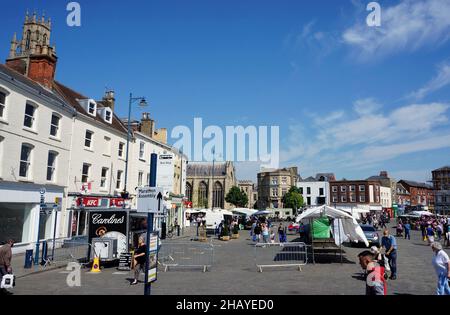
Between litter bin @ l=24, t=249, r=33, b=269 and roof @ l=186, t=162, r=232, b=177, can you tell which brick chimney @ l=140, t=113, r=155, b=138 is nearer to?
litter bin @ l=24, t=249, r=33, b=269

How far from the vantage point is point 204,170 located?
99812 mm

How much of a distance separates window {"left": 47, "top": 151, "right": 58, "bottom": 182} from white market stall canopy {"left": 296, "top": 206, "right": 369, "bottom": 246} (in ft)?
53.2

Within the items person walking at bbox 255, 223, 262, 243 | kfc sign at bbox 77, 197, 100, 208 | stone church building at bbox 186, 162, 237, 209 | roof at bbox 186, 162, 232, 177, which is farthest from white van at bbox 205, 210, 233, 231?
roof at bbox 186, 162, 232, 177

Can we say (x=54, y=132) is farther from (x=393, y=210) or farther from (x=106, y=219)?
(x=393, y=210)

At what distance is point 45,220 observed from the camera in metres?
22.1

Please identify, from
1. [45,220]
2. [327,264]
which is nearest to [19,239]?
[45,220]

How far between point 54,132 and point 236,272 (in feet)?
53.3

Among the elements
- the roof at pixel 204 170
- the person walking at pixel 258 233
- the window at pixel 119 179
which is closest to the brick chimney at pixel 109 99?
the window at pixel 119 179

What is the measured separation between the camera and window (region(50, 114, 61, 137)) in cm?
2270

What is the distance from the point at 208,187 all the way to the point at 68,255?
78271mm

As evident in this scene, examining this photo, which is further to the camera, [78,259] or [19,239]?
[19,239]

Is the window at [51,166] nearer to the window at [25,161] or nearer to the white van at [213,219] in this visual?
the window at [25,161]

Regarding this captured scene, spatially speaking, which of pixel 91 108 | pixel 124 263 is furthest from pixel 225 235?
pixel 91 108

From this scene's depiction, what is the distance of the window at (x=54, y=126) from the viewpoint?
2270 centimetres
